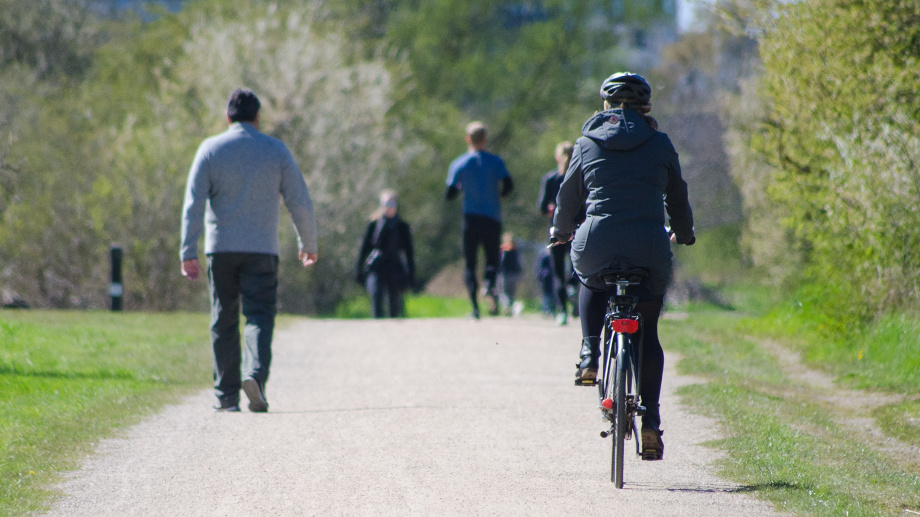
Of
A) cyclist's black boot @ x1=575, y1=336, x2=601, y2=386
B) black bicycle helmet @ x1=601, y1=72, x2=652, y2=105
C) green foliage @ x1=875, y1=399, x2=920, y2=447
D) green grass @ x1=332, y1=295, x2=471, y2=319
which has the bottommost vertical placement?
green grass @ x1=332, y1=295, x2=471, y2=319

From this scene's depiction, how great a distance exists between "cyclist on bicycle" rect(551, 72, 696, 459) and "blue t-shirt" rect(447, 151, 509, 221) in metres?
6.76

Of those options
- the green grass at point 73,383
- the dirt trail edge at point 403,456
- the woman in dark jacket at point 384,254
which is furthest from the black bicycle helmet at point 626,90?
the woman in dark jacket at point 384,254

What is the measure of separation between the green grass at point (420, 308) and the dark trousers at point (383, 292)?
1068 cm

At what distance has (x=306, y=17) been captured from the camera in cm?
2853

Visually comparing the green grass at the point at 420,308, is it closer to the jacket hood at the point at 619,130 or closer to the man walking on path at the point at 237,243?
the man walking on path at the point at 237,243

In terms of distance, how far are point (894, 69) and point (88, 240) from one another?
1545 cm

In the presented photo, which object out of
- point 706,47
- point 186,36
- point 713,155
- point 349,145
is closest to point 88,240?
point 349,145

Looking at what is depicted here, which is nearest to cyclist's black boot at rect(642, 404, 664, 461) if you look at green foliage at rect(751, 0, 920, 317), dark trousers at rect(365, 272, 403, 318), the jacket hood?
the jacket hood

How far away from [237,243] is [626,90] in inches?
123

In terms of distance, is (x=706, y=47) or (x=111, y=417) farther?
(x=706, y=47)

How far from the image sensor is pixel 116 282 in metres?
18.8

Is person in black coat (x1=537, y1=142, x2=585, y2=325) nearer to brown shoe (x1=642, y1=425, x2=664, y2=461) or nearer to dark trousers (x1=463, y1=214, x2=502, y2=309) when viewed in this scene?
dark trousers (x1=463, y1=214, x2=502, y2=309)

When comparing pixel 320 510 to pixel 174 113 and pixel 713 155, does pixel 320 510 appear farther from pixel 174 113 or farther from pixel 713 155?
pixel 713 155

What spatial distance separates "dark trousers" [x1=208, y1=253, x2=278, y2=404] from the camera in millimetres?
7617
